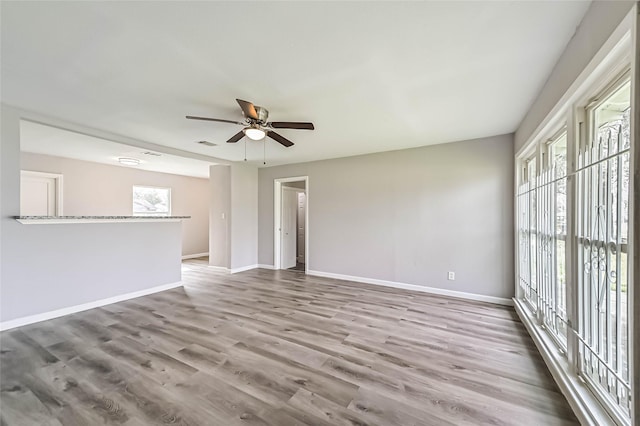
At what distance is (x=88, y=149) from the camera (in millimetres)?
4473

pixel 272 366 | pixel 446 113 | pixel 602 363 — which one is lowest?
pixel 272 366

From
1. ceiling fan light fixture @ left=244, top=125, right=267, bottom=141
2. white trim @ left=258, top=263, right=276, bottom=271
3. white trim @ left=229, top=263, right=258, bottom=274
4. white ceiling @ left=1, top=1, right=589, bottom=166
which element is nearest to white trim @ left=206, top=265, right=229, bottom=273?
white trim @ left=229, top=263, right=258, bottom=274

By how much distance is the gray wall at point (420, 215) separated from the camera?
12.1 ft

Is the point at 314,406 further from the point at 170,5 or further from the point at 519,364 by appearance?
the point at 170,5

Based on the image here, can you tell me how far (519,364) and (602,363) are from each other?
2.68ft

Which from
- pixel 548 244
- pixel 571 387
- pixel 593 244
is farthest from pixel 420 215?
pixel 571 387

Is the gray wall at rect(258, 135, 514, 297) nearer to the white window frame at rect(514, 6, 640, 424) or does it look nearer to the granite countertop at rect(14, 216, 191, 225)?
the white window frame at rect(514, 6, 640, 424)

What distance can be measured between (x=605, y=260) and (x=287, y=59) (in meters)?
2.39

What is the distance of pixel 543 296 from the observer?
96.8 inches

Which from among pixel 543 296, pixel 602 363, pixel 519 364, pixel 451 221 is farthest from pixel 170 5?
pixel 451 221

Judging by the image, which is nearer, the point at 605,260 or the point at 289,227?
the point at 605,260

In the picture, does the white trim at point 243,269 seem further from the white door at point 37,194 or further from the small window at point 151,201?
the white door at point 37,194

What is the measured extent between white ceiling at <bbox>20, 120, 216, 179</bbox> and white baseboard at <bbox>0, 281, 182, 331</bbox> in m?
2.33

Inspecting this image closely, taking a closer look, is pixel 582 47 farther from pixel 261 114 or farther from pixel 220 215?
pixel 220 215
